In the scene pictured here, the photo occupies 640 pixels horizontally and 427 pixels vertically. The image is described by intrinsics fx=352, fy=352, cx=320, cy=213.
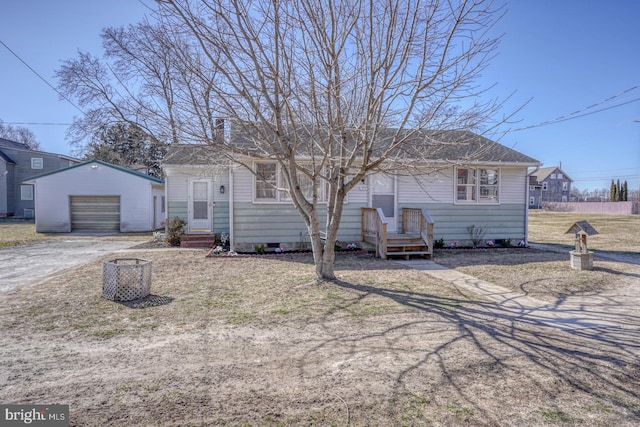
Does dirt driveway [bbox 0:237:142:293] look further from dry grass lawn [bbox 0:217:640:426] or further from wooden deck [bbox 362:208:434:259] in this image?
wooden deck [bbox 362:208:434:259]

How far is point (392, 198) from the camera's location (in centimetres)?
1126

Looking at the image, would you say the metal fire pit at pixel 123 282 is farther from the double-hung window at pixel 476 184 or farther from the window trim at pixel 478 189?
the double-hung window at pixel 476 184

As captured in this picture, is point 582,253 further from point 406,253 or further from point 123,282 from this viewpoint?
point 123,282

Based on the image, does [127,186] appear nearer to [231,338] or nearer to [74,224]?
[74,224]

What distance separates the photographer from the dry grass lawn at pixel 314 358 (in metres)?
2.47

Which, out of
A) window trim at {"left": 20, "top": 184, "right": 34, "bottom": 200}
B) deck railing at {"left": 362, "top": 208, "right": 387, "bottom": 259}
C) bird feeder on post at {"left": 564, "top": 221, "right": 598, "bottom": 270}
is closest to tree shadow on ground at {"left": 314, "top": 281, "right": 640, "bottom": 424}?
bird feeder on post at {"left": 564, "top": 221, "right": 598, "bottom": 270}

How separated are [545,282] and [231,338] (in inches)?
236

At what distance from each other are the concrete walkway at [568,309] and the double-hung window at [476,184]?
5.55 meters

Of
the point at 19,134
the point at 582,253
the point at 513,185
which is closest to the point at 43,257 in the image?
the point at 582,253

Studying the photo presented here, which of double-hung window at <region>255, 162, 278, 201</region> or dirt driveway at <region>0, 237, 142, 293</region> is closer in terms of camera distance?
dirt driveway at <region>0, 237, 142, 293</region>

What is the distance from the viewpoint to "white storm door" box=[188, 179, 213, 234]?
515 inches

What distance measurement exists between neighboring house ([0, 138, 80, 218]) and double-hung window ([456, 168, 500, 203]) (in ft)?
94.6

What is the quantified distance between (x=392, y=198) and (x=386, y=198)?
A: 198 millimetres

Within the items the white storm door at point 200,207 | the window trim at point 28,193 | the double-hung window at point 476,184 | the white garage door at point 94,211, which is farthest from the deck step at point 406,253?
the window trim at point 28,193
